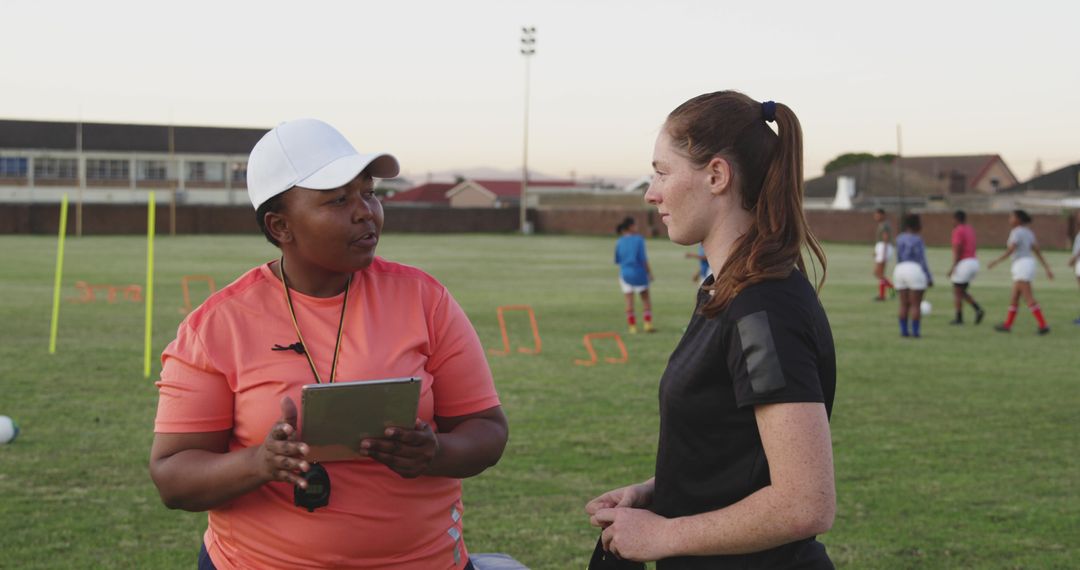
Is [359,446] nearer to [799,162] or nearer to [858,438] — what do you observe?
[799,162]

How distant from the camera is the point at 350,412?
9.37 ft

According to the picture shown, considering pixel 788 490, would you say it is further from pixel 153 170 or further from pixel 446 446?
pixel 153 170

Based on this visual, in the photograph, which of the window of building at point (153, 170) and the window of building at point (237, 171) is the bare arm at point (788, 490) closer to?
the window of building at point (237, 171)

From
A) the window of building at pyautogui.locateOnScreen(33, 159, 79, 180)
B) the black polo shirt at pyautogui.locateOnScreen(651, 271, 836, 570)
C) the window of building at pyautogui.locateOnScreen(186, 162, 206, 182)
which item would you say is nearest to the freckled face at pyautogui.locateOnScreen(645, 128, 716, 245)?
the black polo shirt at pyautogui.locateOnScreen(651, 271, 836, 570)

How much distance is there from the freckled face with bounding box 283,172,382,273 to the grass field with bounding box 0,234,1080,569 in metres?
3.55

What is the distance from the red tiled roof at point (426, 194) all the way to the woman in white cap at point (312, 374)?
129 m

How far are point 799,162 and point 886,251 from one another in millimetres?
22420

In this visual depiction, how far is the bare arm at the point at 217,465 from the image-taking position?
288 centimetres

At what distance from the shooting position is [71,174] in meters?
103

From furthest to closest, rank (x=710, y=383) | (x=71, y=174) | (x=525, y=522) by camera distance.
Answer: (x=71, y=174) → (x=525, y=522) → (x=710, y=383)

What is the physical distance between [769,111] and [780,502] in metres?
0.89

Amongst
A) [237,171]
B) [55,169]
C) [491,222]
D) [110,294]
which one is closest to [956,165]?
[491,222]

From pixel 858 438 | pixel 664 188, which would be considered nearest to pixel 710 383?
pixel 664 188

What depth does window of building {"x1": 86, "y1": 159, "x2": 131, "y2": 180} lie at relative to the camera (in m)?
103
